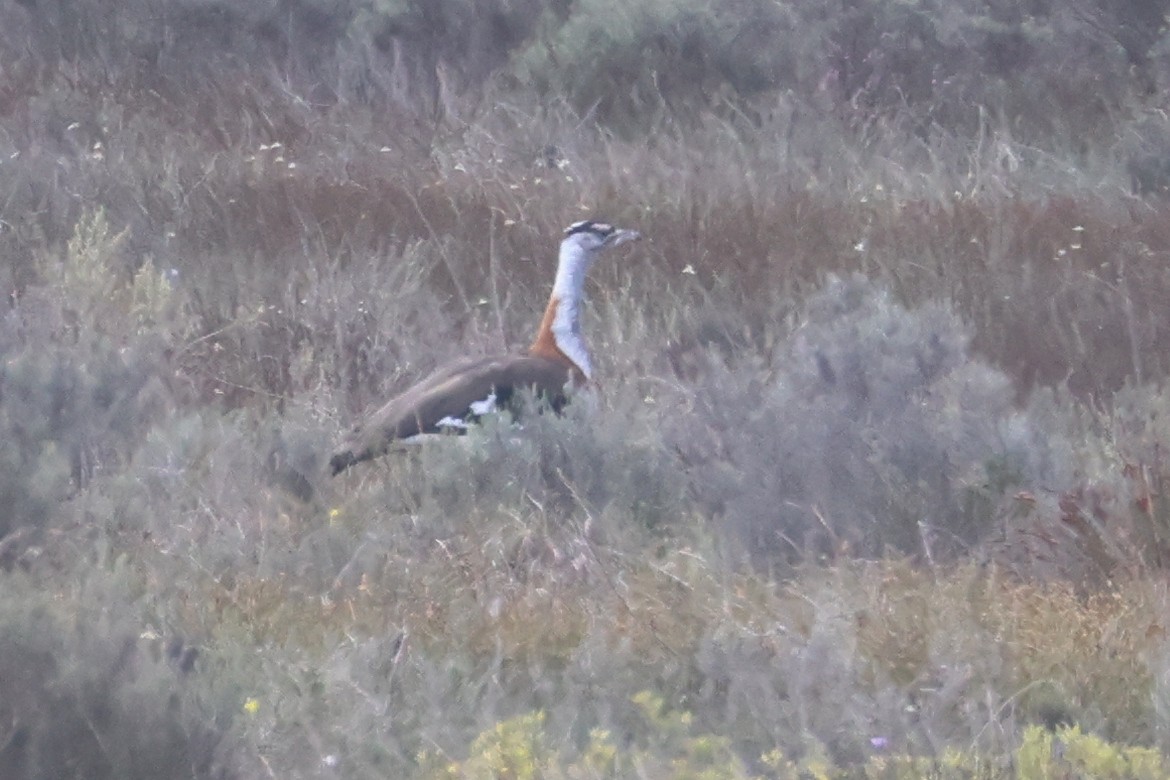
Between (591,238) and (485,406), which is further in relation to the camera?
(591,238)

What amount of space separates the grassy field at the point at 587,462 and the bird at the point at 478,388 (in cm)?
14

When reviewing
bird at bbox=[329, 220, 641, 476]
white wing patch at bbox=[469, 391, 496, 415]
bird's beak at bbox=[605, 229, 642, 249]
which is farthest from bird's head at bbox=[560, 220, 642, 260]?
white wing patch at bbox=[469, 391, 496, 415]

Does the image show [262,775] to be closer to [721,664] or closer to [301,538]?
[721,664]

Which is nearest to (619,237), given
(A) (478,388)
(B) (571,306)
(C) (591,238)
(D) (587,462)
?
(C) (591,238)

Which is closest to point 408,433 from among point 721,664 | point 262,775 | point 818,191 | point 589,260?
point 589,260

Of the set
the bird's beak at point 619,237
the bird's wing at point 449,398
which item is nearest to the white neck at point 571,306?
the bird's beak at point 619,237

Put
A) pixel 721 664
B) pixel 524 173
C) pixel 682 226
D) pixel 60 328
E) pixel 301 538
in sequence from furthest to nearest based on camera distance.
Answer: pixel 524 173 → pixel 682 226 → pixel 60 328 → pixel 301 538 → pixel 721 664

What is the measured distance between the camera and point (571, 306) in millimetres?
7172

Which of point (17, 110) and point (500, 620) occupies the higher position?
point (500, 620)

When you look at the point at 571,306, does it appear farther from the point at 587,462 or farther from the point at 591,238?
the point at 587,462

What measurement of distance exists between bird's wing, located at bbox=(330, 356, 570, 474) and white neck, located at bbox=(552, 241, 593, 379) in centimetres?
28

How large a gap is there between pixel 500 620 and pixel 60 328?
10.5 feet

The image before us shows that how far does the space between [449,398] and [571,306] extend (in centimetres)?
96

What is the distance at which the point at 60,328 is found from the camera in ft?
23.7
